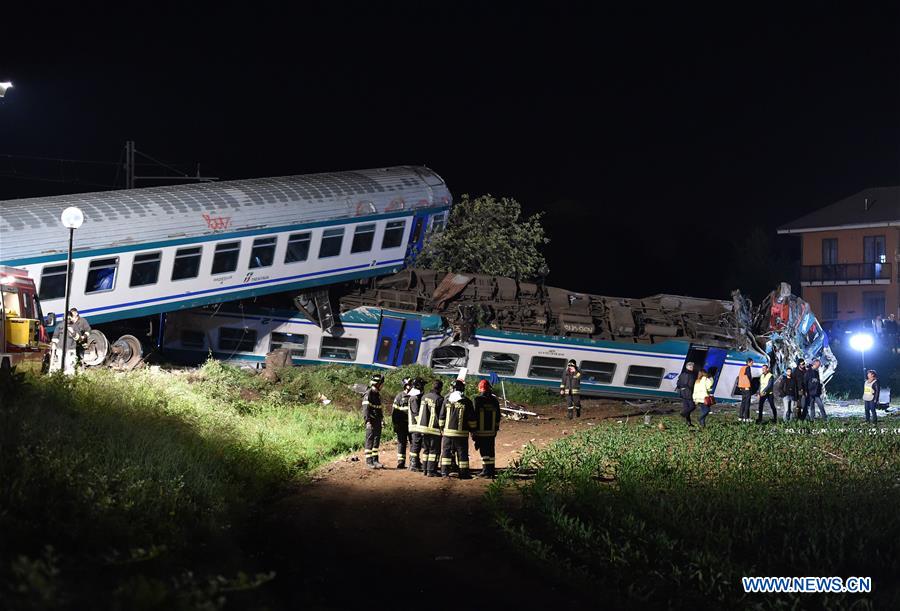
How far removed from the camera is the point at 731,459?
17.2 m

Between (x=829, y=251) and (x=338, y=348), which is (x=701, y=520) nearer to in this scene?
(x=338, y=348)

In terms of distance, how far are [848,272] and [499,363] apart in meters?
32.8

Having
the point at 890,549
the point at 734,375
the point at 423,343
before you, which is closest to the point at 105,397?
the point at 890,549

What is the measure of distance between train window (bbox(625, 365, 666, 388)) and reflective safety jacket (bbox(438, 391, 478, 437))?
51.0ft

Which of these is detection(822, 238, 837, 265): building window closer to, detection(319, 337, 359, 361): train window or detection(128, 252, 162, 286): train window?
detection(319, 337, 359, 361): train window

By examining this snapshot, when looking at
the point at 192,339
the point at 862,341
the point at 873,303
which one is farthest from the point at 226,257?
the point at 873,303

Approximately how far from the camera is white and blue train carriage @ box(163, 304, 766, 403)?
2911 centimetres

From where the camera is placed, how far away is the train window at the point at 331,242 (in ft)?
95.3

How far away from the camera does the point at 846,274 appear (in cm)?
5581

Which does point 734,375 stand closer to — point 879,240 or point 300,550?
point 300,550

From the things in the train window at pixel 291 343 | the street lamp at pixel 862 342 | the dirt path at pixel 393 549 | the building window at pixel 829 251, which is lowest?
the dirt path at pixel 393 549

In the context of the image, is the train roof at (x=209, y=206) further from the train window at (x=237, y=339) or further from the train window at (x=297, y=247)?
the train window at (x=237, y=339)

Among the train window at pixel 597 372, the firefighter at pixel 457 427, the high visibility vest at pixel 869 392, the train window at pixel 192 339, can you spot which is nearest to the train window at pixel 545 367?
the train window at pixel 597 372

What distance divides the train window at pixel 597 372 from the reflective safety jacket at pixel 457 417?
14897 millimetres
